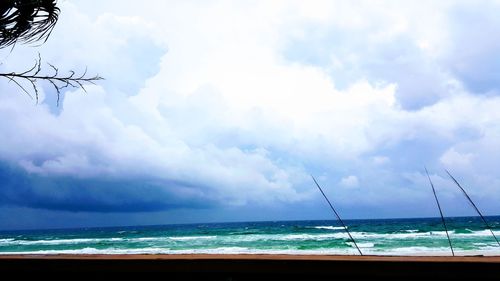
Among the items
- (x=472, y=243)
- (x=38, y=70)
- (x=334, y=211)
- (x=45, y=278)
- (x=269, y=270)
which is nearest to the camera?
(x=269, y=270)

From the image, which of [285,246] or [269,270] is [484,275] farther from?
[285,246]

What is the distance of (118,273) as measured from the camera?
56.7 inches

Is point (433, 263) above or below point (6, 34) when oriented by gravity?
below

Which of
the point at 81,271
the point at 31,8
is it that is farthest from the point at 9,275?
the point at 31,8

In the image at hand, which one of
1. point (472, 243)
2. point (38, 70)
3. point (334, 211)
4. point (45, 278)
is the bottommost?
point (472, 243)

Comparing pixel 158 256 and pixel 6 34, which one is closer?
pixel 158 256

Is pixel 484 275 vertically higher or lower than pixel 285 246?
higher

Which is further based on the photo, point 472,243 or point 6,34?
point 472,243

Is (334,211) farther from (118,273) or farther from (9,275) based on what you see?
(9,275)

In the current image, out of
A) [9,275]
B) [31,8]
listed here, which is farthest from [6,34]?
[9,275]

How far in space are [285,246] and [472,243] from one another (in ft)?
30.9

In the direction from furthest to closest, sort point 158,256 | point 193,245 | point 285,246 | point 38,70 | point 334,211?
point 193,245 < point 285,246 < point 38,70 < point 334,211 < point 158,256

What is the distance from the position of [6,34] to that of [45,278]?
136cm

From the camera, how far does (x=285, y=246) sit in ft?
75.1
